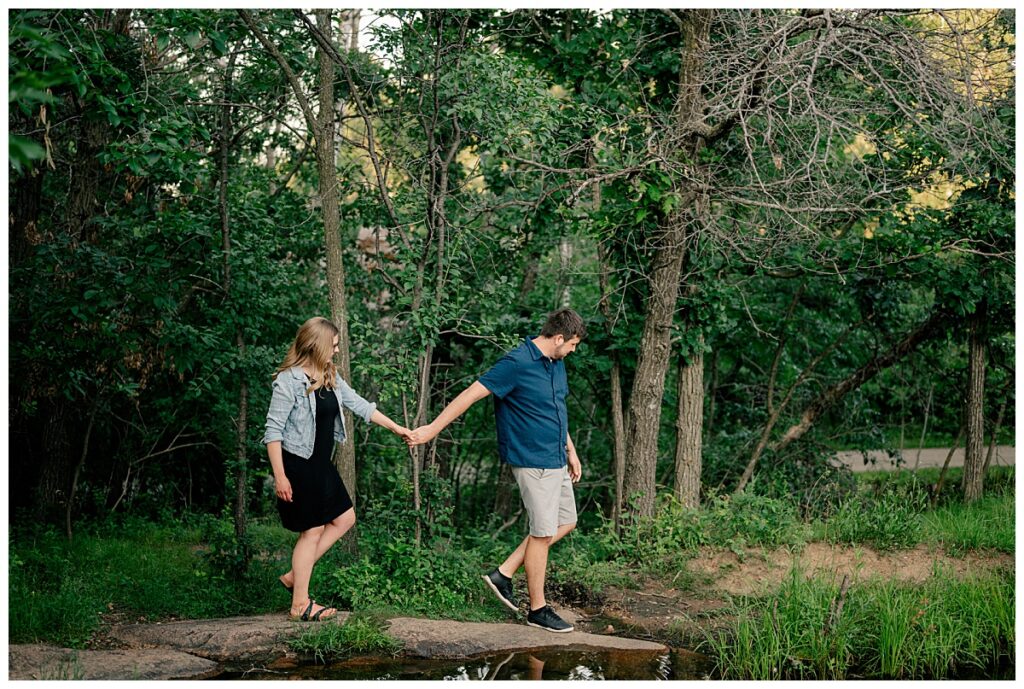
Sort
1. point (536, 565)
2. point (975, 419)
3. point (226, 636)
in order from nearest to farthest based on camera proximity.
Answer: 1. point (226, 636)
2. point (536, 565)
3. point (975, 419)

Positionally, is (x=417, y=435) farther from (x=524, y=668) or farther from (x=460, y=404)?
(x=524, y=668)

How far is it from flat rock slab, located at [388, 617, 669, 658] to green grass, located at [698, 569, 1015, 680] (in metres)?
0.51

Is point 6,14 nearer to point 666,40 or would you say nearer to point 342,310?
point 342,310

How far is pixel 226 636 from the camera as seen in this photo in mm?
5289

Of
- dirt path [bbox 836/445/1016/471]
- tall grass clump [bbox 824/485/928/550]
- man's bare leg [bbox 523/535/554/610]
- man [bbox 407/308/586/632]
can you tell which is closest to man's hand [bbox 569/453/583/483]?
man [bbox 407/308/586/632]

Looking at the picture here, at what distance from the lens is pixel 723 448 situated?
1001 cm

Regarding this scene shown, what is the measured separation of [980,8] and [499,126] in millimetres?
3900

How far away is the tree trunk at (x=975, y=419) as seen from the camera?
9.09m

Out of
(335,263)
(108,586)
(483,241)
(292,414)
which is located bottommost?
(108,586)

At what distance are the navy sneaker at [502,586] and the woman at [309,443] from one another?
2.98 feet

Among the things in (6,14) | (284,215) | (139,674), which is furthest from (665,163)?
(139,674)

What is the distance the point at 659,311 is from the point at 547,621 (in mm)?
2982

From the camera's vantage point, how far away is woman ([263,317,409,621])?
536cm

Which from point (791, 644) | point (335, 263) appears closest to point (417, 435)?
point (335, 263)
